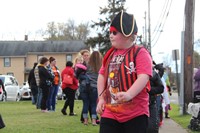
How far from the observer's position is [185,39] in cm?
1506

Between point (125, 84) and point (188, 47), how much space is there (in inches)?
446

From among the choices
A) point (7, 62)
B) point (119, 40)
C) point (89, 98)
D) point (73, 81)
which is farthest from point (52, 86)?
point (7, 62)

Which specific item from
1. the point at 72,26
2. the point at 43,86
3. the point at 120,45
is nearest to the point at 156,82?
the point at 120,45

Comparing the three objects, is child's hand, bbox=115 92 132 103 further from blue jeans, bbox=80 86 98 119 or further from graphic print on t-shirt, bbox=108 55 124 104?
blue jeans, bbox=80 86 98 119

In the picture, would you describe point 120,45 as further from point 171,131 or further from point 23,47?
point 23,47

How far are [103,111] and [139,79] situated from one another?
0.54 meters

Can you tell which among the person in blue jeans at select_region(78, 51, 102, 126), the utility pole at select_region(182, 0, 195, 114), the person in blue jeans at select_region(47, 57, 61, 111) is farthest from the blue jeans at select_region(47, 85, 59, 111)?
the utility pole at select_region(182, 0, 195, 114)

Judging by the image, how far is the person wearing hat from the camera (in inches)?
158

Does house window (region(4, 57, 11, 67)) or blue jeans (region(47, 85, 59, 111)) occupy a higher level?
house window (region(4, 57, 11, 67))

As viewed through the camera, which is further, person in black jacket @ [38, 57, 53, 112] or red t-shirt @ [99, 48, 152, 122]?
person in black jacket @ [38, 57, 53, 112]

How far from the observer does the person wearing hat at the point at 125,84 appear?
4.02m

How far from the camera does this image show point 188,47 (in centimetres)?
1495

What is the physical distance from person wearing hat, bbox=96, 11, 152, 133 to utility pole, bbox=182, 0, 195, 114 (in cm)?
1109

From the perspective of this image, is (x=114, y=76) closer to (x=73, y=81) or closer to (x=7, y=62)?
(x=73, y=81)
